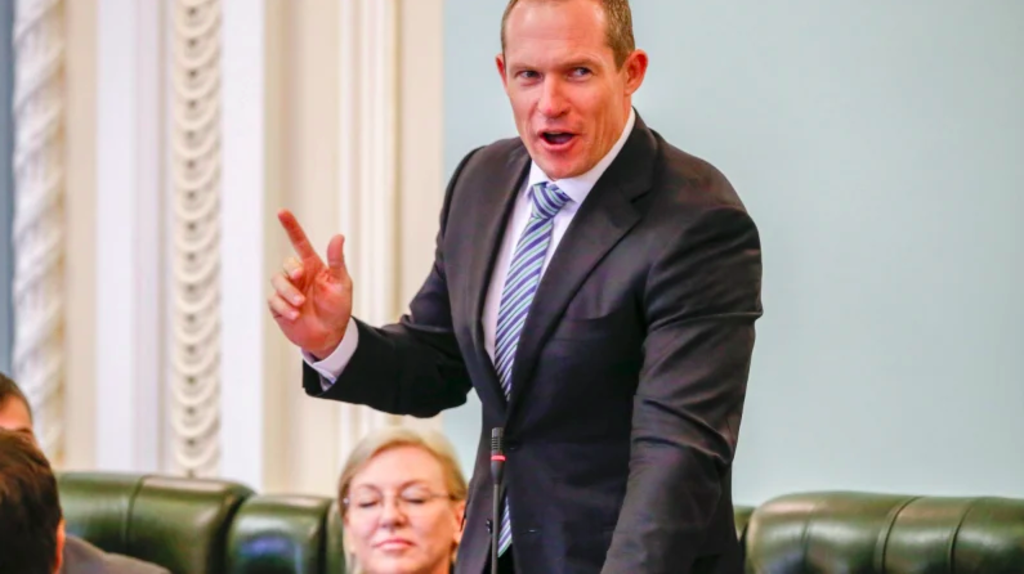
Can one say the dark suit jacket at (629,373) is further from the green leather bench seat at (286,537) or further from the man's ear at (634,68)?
the green leather bench seat at (286,537)

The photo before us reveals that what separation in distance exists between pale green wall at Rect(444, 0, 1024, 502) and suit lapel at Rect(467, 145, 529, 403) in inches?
52.9

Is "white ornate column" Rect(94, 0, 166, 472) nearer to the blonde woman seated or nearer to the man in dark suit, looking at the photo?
the blonde woman seated

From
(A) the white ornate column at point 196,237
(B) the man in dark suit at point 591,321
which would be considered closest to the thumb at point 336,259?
(B) the man in dark suit at point 591,321

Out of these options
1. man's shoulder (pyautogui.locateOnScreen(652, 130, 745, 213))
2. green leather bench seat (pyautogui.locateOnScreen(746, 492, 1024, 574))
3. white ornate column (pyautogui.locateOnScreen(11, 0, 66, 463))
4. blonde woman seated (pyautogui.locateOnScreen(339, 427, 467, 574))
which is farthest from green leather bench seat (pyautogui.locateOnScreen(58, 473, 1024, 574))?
man's shoulder (pyautogui.locateOnScreen(652, 130, 745, 213))

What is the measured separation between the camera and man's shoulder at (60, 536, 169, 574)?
3.46 m

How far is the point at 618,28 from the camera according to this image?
2031 mm

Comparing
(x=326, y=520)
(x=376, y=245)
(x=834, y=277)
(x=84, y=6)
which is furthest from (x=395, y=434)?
(x=84, y=6)

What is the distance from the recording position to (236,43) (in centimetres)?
426

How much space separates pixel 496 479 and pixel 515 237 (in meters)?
0.35

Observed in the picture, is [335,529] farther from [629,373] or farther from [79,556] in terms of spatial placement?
[629,373]

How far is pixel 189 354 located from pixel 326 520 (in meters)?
0.90

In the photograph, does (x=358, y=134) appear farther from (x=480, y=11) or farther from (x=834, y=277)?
(x=834, y=277)

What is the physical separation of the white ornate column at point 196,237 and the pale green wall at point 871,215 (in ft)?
4.21

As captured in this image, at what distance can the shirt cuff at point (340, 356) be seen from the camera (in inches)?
85.7
